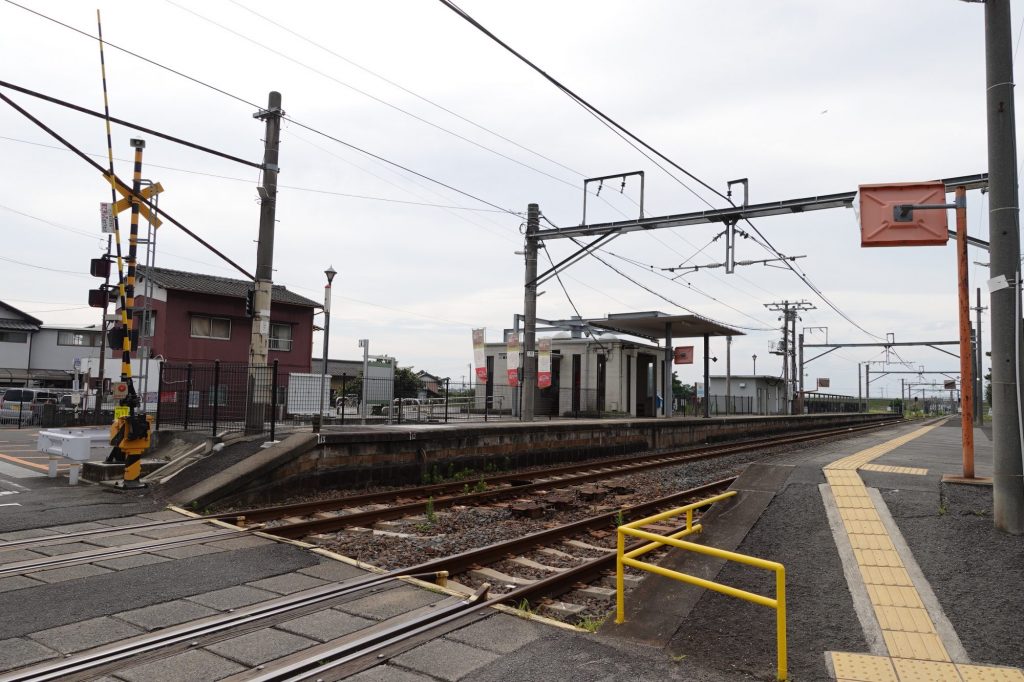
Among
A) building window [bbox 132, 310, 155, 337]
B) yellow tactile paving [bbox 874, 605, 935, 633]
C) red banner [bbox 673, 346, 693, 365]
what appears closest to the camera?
yellow tactile paving [bbox 874, 605, 935, 633]

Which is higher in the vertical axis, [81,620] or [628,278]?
[628,278]

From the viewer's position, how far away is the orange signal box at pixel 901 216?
777 cm

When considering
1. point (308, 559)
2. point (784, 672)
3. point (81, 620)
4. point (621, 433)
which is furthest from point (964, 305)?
point (621, 433)

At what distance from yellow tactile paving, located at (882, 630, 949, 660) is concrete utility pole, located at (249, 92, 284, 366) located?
11.4 m

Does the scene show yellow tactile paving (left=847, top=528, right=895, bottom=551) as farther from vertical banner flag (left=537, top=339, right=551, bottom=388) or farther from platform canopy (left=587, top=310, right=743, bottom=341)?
platform canopy (left=587, top=310, right=743, bottom=341)

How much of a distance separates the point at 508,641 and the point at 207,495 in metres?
6.56

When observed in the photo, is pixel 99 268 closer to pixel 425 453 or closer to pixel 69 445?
pixel 69 445

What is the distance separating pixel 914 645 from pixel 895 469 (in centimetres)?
591

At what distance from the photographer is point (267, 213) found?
12953 mm

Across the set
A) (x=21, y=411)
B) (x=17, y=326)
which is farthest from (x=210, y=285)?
(x=17, y=326)

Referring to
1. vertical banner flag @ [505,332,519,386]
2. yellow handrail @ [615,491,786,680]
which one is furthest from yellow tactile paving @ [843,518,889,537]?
vertical banner flag @ [505,332,519,386]

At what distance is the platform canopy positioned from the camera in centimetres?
2953

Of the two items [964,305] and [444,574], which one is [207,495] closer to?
[444,574]

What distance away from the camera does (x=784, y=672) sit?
13.5 ft
